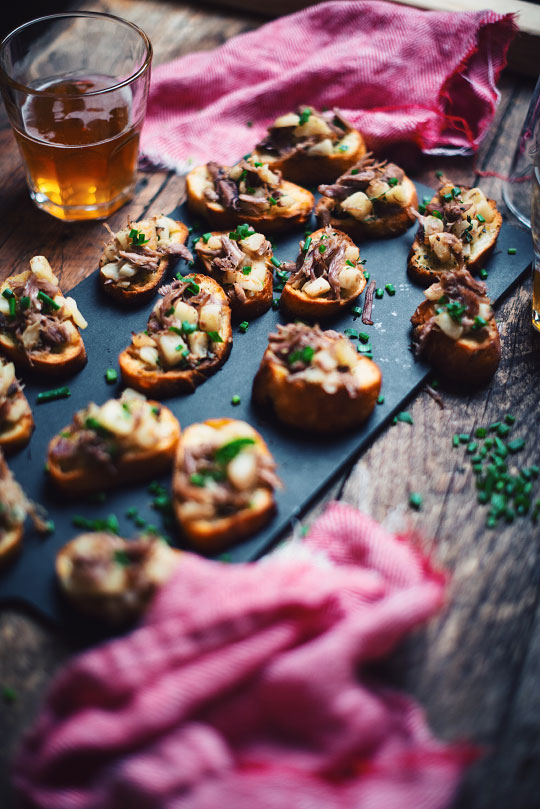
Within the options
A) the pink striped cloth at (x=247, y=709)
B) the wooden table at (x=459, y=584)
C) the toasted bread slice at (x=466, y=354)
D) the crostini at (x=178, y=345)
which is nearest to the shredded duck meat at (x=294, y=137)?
the wooden table at (x=459, y=584)

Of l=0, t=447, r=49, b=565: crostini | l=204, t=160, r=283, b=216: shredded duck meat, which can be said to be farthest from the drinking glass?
l=0, t=447, r=49, b=565: crostini

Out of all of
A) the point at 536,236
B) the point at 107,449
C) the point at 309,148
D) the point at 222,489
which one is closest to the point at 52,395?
the point at 107,449

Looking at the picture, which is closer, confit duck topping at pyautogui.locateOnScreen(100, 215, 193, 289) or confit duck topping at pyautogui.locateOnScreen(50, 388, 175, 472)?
confit duck topping at pyautogui.locateOnScreen(50, 388, 175, 472)

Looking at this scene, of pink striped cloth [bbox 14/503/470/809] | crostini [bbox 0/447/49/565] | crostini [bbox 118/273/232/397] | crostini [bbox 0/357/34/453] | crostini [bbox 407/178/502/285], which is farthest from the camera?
crostini [bbox 407/178/502/285]

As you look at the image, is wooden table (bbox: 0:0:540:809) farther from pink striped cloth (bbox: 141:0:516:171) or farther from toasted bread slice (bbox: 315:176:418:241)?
pink striped cloth (bbox: 141:0:516:171)

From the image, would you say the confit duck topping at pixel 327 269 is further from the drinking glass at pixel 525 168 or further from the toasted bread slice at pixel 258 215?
the drinking glass at pixel 525 168

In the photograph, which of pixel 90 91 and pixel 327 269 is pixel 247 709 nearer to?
pixel 327 269

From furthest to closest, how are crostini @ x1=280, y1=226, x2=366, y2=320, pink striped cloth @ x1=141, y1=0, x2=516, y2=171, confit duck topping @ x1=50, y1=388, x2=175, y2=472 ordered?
pink striped cloth @ x1=141, y1=0, x2=516, y2=171 → crostini @ x1=280, y1=226, x2=366, y2=320 → confit duck topping @ x1=50, y1=388, x2=175, y2=472

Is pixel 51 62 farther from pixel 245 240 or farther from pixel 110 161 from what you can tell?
pixel 245 240
